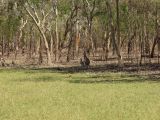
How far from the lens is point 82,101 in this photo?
2306 cm

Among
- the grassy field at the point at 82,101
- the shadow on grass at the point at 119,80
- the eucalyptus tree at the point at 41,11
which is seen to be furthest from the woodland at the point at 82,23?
the grassy field at the point at 82,101

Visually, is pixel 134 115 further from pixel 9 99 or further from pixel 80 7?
pixel 80 7

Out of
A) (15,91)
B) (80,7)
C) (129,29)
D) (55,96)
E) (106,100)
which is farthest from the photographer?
(129,29)

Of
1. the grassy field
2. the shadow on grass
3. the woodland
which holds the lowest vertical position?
the grassy field

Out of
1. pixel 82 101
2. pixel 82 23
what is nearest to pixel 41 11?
pixel 82 23

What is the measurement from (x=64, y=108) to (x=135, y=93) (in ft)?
22.0

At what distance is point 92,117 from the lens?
18.0m

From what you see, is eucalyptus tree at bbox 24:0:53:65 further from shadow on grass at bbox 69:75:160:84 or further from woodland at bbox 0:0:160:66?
shadow on grass at bbox 69:75:160:84

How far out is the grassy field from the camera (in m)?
18.5

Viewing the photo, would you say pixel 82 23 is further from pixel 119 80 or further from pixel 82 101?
pixel 82 101

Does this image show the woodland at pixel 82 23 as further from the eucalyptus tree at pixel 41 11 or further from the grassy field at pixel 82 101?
the grassy field at pixel 82 101

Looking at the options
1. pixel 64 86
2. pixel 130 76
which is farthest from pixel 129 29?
pixel 64 86

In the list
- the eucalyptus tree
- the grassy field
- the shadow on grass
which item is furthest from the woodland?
the grassy field

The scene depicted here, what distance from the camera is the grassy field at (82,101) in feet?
60.6
